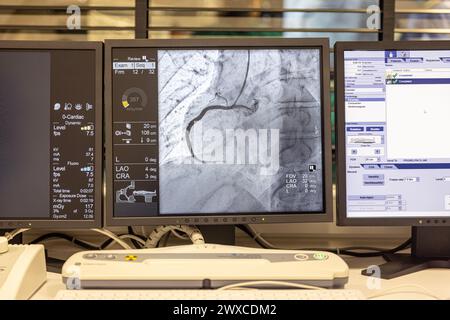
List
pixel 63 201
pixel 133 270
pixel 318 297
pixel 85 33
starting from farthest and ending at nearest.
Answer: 1. pixel 85 33
2. pixel 63 201
3. pixel 133 270
4. pixel 318 297

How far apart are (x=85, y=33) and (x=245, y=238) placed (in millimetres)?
1167

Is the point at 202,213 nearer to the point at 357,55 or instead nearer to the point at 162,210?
the point at 162,210

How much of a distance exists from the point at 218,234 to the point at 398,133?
52 centimetres

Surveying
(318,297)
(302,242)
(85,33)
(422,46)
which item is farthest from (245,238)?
(85,33)

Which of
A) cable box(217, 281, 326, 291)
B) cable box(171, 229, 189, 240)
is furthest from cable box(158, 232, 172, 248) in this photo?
cable box(217, 281, 326, 291)

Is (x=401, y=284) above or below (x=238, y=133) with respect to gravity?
below

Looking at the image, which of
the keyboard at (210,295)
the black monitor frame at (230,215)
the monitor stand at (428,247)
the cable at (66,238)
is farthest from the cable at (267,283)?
the cable at (66,238)

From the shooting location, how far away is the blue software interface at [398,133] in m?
1.08

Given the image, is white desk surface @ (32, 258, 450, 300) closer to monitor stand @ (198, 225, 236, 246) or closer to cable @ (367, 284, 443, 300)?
cable @ (367, 284, 443, 300)

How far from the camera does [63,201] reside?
3.46ft

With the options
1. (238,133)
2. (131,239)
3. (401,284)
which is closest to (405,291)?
(401,284)

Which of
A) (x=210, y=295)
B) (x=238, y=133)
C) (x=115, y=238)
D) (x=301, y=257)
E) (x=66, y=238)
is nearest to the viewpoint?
(x=210, y=295)

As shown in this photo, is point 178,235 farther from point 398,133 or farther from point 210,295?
point 398,133

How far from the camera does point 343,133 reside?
109cm
